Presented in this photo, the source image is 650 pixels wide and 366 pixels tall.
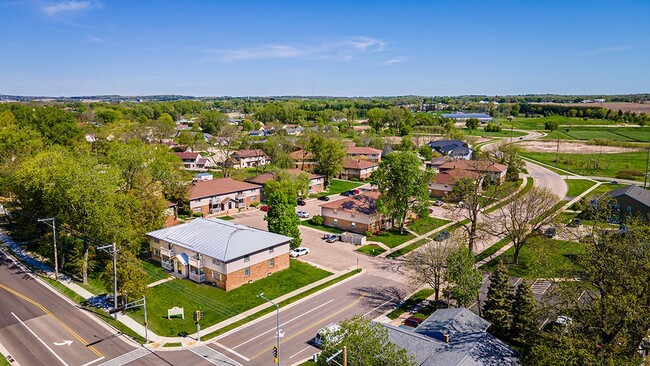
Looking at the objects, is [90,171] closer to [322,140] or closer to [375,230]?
[375,230]

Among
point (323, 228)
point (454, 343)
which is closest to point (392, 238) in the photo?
point (323, 228)

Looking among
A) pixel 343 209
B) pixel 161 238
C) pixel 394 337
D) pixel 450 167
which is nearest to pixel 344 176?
pixel 450 167

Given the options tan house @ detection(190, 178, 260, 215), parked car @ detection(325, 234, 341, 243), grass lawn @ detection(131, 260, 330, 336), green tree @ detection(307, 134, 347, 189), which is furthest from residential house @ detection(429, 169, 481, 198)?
grass lawn @ detection(131, 260, 330, 336)

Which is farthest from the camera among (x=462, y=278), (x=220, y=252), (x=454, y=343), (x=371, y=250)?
(x=371, y=250)

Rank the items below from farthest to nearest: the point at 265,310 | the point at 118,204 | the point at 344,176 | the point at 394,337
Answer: the point at 344,176 → the point at 118,204 → the point at 265,310 → the point at 394,337

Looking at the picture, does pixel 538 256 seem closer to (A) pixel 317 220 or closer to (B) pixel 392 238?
(B) pixel 392 238

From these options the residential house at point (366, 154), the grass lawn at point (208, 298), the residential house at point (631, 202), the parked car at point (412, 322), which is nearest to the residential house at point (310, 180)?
the residential house at point (366, 154)

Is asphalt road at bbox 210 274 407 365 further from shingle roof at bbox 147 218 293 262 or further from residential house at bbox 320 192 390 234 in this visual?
residential house at bbox 320 192 390 234
